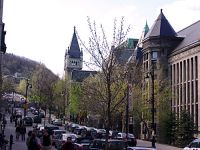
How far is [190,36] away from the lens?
72500 millimetres

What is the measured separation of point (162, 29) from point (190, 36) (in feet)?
18.6

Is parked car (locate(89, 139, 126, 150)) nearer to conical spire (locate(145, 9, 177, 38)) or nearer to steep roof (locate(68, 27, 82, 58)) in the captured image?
conical spire (locate(145, 9, 177, 38))

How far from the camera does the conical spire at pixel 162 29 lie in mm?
75750

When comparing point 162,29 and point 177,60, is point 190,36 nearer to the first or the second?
point 177,60

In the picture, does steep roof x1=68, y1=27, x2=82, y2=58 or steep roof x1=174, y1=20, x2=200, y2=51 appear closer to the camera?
steep roof x1=174, y1=20, x2=200, y2=51

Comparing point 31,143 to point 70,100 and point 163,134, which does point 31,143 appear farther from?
point 70,100

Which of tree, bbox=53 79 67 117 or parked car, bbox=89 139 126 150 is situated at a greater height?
tree, bbox=53 79 67 117

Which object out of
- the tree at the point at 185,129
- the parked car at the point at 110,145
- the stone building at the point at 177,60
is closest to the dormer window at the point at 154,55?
the stone building at the point at 177,60

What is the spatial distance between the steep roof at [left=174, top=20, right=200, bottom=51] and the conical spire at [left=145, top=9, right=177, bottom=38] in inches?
97.0

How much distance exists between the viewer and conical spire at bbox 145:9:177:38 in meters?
75.8

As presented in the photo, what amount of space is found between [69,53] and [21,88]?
2891 cm

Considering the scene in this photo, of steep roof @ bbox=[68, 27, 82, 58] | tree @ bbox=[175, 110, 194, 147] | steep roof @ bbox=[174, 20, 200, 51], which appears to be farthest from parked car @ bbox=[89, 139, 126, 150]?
steep roof @ bbox=[68, 27, 82, 58]

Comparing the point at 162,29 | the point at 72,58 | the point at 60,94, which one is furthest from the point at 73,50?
the point at 162,29

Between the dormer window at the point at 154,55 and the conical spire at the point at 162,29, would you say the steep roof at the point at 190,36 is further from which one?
the dormer window at the point at 154,55
